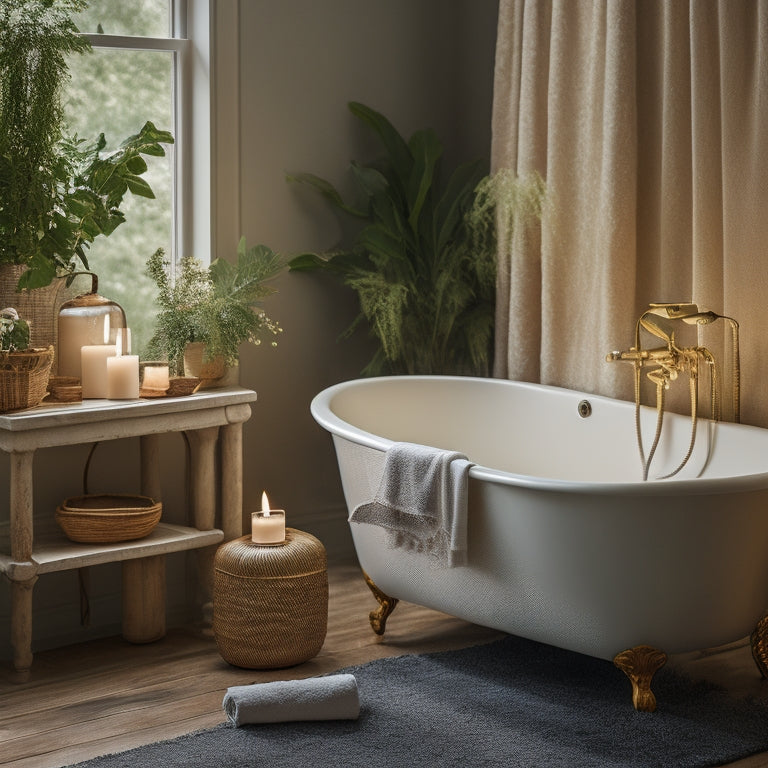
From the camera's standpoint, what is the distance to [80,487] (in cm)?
332

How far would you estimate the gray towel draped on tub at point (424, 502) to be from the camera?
2602 millimetres

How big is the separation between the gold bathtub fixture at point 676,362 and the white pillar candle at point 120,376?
132 cm

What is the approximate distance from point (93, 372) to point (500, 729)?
4.77ft

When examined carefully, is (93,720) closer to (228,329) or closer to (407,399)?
(228,329)

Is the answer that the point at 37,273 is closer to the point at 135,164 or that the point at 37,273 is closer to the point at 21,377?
the point at 21,377

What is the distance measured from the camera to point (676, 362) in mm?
3018

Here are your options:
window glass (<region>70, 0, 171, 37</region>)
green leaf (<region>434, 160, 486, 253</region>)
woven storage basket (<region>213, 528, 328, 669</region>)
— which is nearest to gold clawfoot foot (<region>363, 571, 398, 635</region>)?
woven storage basket (<region>213, 528, 328, 669</region>)

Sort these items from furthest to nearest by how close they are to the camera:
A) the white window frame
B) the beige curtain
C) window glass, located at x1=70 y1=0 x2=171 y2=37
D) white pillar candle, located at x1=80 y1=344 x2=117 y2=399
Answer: the white window frame
window glass, located at x1=70 y1=0 x2=171 y2=37
white pillar candle, located at x1=80 y1=344 x2=117 y2=399
the beige curtain

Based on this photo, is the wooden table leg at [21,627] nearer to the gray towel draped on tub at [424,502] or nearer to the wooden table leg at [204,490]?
the wooden table leg at [204,490]

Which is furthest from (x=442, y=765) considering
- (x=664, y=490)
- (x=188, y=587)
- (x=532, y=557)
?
(x=188, y=587)

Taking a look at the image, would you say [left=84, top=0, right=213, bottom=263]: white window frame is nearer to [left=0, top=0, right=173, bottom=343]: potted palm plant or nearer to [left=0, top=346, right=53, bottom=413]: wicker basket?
[left=0, top=0, right=173, bottom=343]: potted palm plant

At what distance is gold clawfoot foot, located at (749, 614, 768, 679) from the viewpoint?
2590 mm

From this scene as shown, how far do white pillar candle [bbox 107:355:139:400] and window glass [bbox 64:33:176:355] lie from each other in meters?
0.49

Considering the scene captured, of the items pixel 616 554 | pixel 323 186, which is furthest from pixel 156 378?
pixel 616 554
